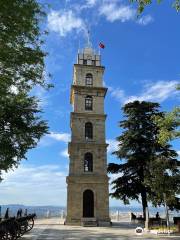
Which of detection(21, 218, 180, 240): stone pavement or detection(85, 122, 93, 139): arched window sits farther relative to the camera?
detection(85, 122, 93, 139): arched window

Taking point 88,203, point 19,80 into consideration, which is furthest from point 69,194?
point 19,80

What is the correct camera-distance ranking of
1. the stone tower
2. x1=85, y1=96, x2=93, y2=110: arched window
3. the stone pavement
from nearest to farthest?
the stone pavement
the stone tower
x1=85, y1=96, x2=93, y2=110: arched window

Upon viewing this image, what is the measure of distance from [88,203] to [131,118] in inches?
433

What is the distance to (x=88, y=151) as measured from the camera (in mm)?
32969

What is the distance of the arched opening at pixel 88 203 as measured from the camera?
31.1 m

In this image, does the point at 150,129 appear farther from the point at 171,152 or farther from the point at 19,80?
the point at 19,80

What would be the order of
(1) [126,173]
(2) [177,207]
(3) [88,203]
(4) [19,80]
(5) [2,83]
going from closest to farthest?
1. (5) [2,83]
2. (4) [19,80]
3. (2) [177,207]
4. (3) [88,203]
5. (1) [126,173]

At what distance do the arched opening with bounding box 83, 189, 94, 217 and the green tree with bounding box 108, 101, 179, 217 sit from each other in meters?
2.58

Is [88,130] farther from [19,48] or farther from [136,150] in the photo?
[19,48]

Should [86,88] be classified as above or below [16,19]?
above

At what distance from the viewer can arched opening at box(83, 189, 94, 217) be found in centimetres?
3109

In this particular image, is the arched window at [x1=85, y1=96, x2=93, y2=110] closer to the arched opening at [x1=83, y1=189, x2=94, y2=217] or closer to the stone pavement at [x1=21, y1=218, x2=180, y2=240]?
the arched opening at [x1=83, y1=189, x2=94, y2=217]

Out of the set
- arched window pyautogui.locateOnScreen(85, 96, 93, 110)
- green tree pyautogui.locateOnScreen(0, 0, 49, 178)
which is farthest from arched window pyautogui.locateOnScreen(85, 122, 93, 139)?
green tree pyautogui.locateOnScreen(0, 0, 49, 178)

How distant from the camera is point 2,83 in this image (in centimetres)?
1263
